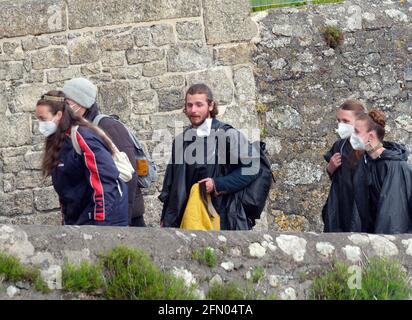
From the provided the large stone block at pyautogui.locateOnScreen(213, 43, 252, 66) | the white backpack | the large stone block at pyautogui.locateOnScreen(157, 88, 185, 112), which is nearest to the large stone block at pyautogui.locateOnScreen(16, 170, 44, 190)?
the large stone block at pyautogui.locateOnScreen(157, 88, 185, 112)

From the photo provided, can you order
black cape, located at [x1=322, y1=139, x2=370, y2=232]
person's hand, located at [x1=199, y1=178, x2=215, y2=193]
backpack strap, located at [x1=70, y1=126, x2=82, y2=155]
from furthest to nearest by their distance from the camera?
person's hand, located at [x1=199, y1=178, x2=215, y2=193]
black cape, located at [x1=322, y1=139, x2=370, y2=232]
backpack strap, located at [x1=70, y1=126, x2=82, y2=155]

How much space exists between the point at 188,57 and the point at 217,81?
12.0 inches

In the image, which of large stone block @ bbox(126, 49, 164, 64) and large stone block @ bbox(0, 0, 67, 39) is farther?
large stone block @ bbox(0, 0, 67, 39)

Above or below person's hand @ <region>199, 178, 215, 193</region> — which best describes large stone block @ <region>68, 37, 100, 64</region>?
above

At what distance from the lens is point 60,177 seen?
21.8 ft

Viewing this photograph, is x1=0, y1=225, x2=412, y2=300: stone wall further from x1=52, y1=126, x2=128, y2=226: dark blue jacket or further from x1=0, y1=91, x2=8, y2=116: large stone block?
x1=0, y1=91, x2=8, y2=116: large stone block

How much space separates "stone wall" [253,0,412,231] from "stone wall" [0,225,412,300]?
3977mm

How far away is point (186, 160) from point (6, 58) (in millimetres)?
2859

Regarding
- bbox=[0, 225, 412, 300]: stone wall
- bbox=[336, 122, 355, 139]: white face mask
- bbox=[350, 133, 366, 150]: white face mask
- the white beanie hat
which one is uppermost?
the white beanie hat

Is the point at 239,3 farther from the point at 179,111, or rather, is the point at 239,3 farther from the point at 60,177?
the point at 60,177

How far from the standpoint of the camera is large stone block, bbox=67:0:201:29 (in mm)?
9617

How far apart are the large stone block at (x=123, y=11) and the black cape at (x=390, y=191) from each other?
9.49 ft

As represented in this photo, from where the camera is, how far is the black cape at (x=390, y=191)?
275 inches

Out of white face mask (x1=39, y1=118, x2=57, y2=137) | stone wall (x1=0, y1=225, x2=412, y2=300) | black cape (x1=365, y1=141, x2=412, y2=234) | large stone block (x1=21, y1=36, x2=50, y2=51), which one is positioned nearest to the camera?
stone wall (x1=0, y1=225, x2=412, y2=300)
